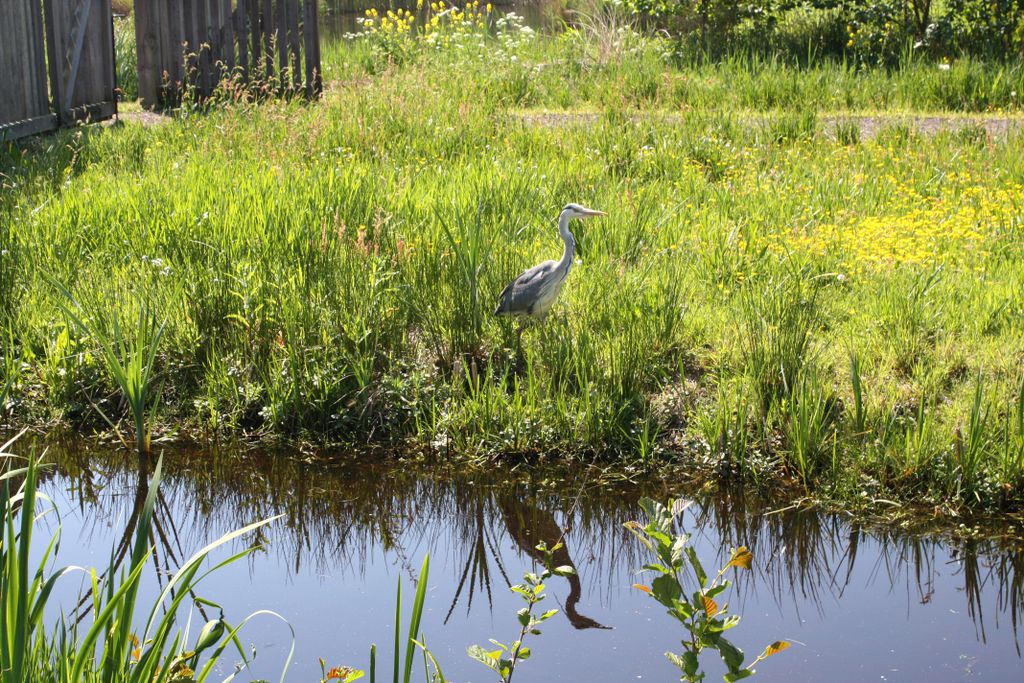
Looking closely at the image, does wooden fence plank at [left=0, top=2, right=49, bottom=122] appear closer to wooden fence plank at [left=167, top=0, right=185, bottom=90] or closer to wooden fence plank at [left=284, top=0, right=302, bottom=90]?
wooden fence plank at [left=167, top=0, right=185, bottom=90]

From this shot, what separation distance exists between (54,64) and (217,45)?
1.74 metres

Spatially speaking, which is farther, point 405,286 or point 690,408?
point 405,286

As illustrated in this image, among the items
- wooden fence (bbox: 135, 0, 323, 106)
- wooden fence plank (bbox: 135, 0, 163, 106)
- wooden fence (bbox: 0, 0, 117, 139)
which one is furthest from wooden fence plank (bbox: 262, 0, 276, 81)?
wooden fence (bbox: 0, 0, 117, 139)

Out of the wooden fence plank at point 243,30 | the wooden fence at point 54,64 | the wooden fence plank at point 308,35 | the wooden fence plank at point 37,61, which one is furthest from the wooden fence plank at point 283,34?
the wooden fence plank at point 37,61

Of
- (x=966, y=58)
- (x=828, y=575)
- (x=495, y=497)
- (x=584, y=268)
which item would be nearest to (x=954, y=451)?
(x=828, y=575)

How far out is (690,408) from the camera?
4953 mm

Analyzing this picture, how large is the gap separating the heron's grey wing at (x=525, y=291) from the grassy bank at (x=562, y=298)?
141mm

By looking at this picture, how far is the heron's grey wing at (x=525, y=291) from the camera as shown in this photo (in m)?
5.24

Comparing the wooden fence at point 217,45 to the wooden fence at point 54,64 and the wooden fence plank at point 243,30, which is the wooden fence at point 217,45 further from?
the wooden fence at point 54,64

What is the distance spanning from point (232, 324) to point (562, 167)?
117 inches

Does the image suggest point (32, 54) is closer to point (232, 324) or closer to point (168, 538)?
point (232, 324)

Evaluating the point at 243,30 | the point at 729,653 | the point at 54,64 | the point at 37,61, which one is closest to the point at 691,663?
the point at 729,653

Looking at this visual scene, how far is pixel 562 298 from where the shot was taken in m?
5.71

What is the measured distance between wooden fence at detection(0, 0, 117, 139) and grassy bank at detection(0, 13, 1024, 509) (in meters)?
→ 0.90
